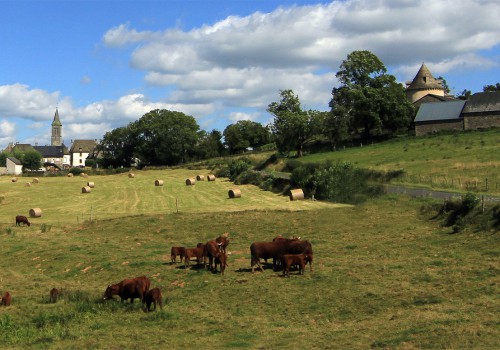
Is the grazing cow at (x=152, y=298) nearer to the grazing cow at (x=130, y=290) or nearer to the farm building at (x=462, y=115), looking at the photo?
the grazing cow at (x=130, y=290)

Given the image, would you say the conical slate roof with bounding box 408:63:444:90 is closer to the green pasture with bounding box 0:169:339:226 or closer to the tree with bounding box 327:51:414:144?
the tree with bounding box 327:51:414:144

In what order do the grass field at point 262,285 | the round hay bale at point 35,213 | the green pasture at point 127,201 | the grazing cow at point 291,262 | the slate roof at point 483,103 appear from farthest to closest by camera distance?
the slate roof at point 483,103, the round hay bale at point 35,213, the green pasture at point 127,201, the grazing cow at point 291,262, the grass field at point 262,285

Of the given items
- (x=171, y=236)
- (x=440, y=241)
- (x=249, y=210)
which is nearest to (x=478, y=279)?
(x=440, y=241)

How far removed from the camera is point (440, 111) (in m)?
90.2

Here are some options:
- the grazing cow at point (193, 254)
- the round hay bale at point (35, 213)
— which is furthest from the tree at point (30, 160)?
the grazing cow at point (193, 254)

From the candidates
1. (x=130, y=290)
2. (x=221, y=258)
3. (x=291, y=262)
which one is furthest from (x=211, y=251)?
(x=130, y=290)

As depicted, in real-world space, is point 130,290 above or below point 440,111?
below

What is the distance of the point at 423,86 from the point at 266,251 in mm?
102850

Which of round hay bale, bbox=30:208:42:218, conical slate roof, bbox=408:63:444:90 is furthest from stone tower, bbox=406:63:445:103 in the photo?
round hay bale, bbox=30:208:42:218

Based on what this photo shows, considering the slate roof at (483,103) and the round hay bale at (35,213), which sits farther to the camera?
the slate roof at (483,103)

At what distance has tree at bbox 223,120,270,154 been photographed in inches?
5597

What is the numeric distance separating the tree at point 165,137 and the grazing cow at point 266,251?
100029mm

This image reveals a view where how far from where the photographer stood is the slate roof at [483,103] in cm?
8436

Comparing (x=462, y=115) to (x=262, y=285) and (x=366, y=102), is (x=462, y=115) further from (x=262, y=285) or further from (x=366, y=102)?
(x=262, y=285)
